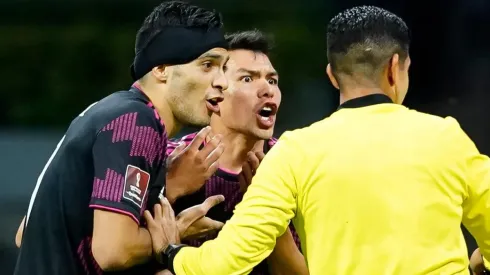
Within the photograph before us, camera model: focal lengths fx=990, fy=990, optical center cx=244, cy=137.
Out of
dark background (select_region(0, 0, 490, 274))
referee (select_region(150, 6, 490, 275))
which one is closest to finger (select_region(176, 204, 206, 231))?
referee (select_region(150, 6, 490, 275))

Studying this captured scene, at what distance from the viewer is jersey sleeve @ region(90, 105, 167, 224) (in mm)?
2641

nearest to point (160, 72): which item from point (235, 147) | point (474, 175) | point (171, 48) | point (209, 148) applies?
point (171, 48)

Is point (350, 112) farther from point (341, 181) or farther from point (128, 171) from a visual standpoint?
point (128, 171)

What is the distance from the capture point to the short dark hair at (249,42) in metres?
3.78

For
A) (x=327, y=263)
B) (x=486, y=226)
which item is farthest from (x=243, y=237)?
(x=486, y=226)

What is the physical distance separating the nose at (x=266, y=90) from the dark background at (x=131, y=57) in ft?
6.43

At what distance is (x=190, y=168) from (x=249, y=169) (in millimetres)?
338

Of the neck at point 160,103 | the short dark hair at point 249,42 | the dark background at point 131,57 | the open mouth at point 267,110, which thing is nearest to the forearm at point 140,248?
the neck at point 160,103

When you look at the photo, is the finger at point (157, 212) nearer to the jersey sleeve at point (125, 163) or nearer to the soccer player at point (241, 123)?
the jersey sleeve at point (125, 163)

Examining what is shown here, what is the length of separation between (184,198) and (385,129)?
112 centimetres

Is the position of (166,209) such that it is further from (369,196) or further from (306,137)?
(369,196)

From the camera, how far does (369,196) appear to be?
2.36 m

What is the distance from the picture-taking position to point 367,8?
2588 millimetres

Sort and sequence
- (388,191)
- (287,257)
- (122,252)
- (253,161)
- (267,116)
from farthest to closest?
(267,116) → (253,161) → (287,257) → (122,252) → (388,191)
